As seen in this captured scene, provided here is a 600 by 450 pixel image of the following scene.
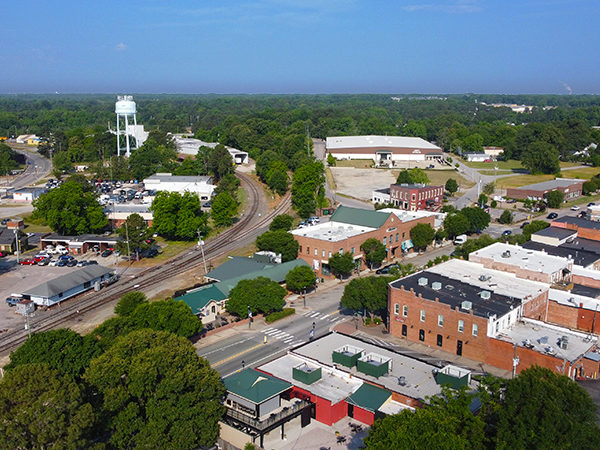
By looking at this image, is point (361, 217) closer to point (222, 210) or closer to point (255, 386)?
point (222, 210)

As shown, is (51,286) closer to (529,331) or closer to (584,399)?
(529,331)

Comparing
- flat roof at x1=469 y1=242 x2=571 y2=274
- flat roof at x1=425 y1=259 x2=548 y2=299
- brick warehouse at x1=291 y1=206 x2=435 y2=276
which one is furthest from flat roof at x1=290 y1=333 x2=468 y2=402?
brick warehouse at x1=291 y1=206 x2=435 y2=276

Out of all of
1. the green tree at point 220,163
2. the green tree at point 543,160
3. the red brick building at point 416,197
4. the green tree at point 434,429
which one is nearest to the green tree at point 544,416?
the green tree at point 434,429

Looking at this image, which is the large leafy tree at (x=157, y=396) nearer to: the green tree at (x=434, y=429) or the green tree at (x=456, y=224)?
the green tree at (x=434, y=429)

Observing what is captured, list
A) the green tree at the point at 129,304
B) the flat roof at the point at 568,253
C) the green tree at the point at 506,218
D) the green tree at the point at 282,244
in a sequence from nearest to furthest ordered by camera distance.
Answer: the green tree at the point at 129,304
the flat roof at the point at 568,253
the green tree at the point at 282,244
the green tree at the point at 506,218

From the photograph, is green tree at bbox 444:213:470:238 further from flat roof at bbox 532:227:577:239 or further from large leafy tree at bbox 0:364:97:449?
large leafy tree at bbox 0:364:97:449

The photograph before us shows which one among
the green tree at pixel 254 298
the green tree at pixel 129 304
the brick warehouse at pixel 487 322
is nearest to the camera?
the brick warehouse at pixel 487 322

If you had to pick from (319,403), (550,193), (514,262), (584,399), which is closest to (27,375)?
(319,403)
